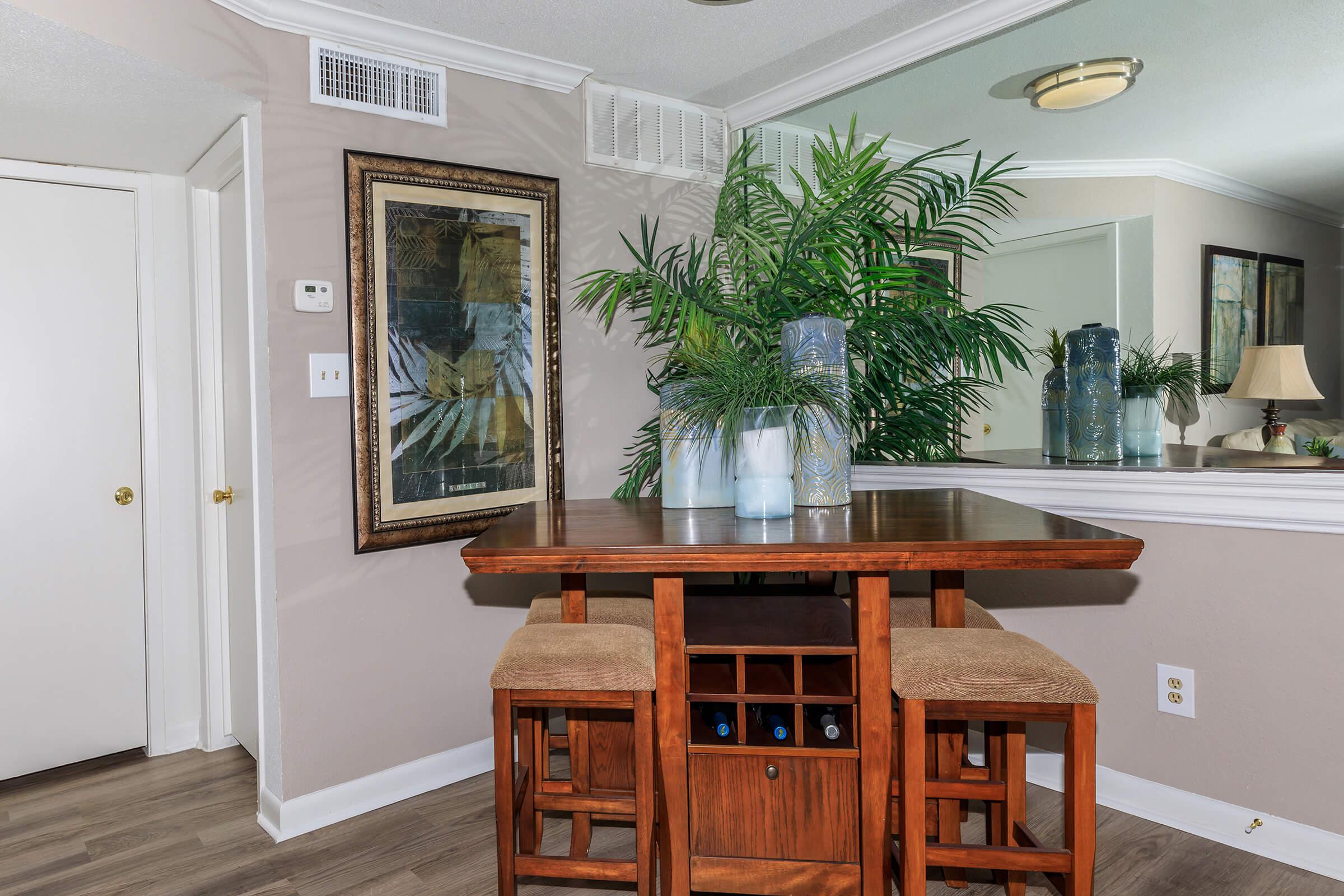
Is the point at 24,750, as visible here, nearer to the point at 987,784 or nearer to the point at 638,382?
the point at 638,382

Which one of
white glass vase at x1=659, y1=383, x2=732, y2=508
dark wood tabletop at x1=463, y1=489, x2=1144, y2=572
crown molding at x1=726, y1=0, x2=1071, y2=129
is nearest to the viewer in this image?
dark wood tabletop at x1=463, y1=489, x2=1144, y2=572

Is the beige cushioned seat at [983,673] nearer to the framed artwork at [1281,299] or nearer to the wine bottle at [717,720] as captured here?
the wine bottle at [717,720]

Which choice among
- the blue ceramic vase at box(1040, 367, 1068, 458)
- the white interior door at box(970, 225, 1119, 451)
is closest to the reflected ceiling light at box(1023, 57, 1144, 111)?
the white interior door at box(970, 225, 1119, 451)

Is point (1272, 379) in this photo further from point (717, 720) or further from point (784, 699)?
point (717, 720)

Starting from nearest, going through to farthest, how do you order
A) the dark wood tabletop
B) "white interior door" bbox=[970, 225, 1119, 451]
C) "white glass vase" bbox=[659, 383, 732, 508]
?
the dark wood tabletop, "white glass vase" bbox=[659, 383, 732, 508], "white interior door" bbox=[970, 225, 1119, 451]

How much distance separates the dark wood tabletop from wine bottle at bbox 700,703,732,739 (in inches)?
15.4

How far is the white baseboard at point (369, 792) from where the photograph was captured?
97.4 inches

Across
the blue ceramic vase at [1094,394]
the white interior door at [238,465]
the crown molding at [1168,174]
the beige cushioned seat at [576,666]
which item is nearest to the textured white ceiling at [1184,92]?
the crown molding at [1168,174]

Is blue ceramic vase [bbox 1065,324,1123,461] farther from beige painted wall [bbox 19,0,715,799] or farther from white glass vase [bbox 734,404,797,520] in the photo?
beige painted wall [bbox 19,0,715,799]

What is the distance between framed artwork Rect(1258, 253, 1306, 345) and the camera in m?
1.99

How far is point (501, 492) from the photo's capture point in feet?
9.49

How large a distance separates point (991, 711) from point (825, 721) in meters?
0.32

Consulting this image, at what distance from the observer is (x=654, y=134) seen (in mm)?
3281

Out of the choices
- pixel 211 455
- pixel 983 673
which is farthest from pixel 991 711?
pixel 211 455
